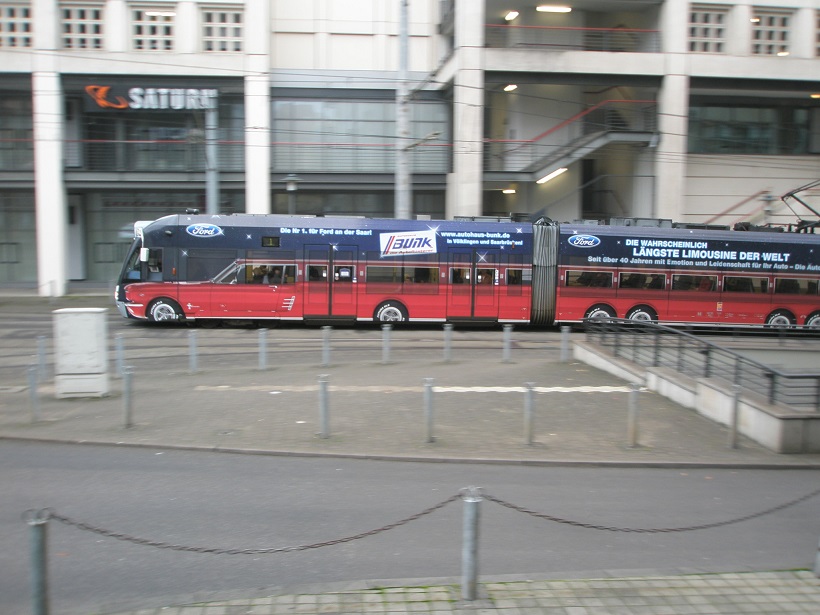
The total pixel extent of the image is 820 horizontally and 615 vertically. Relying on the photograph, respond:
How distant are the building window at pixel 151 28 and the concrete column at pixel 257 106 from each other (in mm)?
3561

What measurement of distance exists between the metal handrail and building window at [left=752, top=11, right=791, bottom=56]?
23.1 meters

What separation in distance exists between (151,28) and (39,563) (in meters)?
31.8

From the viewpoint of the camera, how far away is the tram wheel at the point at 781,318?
23.0m

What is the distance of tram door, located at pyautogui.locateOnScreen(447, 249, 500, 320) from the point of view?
72.4 ft

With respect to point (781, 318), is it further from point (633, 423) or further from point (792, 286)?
point (633, 423)

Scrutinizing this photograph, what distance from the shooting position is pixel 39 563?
12.2 ft

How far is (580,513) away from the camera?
6355 millimetres

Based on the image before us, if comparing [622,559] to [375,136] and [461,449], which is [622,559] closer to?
[461,449]

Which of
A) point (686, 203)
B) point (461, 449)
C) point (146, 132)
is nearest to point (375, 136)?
point (146, 132)

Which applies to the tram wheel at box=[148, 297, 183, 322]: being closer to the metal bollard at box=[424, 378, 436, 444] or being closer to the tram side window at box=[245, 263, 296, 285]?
the tram side window at box=[245, 263, 296, 285]

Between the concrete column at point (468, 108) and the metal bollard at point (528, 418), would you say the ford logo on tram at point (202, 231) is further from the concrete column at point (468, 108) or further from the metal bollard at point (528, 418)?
the metal bollard at point (528, 418)

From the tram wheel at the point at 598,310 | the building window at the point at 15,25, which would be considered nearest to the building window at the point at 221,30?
the building window at the point at 15,25

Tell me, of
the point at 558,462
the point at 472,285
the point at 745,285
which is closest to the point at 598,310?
the point at 472,285

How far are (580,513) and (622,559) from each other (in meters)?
1.04
